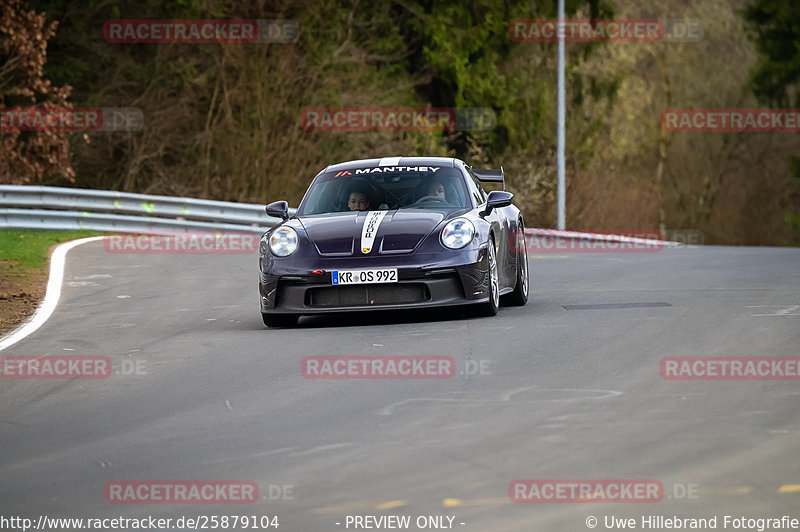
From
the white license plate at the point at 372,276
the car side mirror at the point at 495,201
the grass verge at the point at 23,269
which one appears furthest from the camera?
the grass verge at the point at 23,269

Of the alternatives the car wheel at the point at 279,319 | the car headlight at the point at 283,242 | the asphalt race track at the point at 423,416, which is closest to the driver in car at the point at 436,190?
the asphalt race track at the point at 423,416

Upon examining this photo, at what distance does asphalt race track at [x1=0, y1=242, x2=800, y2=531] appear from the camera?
19.3ft

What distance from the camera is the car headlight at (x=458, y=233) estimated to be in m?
12.0

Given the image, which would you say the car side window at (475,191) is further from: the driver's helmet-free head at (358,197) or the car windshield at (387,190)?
the driver's helmet-free head at (358,197)

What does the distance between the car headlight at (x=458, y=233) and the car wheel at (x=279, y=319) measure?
1403mm

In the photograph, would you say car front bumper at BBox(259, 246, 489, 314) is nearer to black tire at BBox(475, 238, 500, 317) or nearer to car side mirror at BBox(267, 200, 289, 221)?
black tire at BBox(475, 238, 500, 317)

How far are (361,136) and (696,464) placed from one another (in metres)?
32.9

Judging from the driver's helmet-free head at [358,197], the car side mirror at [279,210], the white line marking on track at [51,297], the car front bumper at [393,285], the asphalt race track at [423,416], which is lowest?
the white line marking on track at [51,297]

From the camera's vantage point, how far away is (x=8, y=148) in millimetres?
32125

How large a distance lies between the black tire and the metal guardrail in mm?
14354

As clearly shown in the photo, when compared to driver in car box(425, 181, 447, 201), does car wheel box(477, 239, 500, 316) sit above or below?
below

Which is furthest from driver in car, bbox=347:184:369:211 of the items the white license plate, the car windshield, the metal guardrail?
the metal guardrail

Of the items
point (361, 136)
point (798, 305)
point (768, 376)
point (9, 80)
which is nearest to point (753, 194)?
point (361, 136)

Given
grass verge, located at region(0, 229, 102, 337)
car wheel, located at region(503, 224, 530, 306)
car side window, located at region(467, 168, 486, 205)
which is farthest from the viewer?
grass verge, located at region(0, 229, 102, 337)
